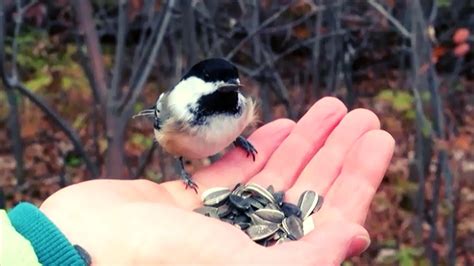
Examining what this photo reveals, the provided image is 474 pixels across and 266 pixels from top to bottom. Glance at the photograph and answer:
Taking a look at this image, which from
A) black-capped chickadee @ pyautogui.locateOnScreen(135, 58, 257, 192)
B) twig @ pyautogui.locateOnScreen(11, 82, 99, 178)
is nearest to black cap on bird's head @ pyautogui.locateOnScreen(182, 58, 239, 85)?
black-capped chickadee @ pyautogui.locateOnScreen(135, 58, 257, 192)

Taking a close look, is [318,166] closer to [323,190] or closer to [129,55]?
[323,190]

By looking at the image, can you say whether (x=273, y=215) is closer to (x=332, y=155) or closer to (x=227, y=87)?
(x=332, y=155)

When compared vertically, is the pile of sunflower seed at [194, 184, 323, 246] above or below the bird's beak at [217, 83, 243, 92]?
below

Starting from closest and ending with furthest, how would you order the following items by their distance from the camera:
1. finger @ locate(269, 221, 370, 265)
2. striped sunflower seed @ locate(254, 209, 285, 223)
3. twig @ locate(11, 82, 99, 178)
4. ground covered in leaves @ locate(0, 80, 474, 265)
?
finger @ locate(269, 221, 370, 265) < striped sunflower seed @ locate(254, 209, 285, 223) < twig @ locate(11, 82, 99, 178) < ground covered in leaves @ locate(0, 80, 474, 265)

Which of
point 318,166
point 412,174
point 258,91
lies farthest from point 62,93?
point 318,166

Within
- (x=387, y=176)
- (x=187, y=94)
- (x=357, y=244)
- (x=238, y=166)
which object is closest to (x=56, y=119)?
(x=187, y=94)

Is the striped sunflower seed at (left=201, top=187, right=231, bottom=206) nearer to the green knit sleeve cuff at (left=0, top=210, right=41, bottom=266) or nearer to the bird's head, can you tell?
the bird's head

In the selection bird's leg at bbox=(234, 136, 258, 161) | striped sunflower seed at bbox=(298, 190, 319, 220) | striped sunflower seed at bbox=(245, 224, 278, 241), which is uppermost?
bird's leg at bbox=(234, 136, 258, 161)
